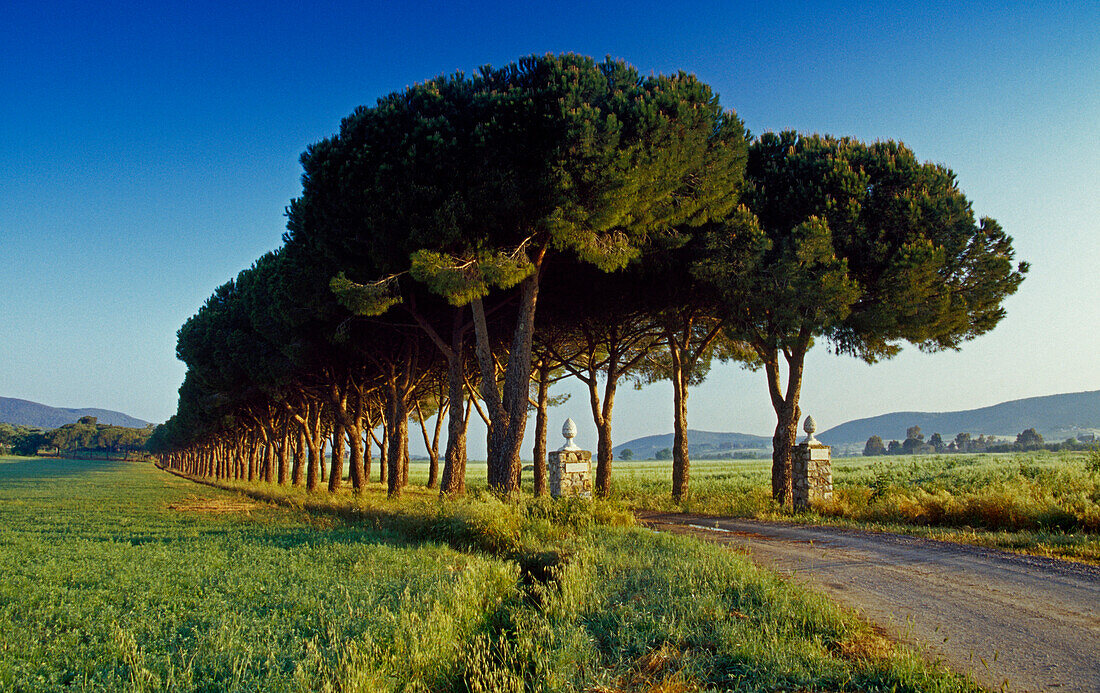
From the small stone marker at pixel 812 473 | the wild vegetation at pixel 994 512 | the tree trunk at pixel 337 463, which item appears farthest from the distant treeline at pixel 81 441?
the wild vegetation at pixel 994 512

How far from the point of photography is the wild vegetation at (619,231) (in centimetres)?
1440

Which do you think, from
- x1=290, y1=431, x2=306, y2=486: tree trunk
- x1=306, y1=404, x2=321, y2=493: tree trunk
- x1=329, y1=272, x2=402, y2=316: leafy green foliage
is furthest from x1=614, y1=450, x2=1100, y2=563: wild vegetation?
x1=290, y1=431, x2=306, y2=486: tree trunk

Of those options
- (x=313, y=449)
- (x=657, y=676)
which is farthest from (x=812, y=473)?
(x=313, y=449)

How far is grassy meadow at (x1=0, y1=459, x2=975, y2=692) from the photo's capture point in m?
4.37

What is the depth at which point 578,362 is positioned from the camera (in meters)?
26.0

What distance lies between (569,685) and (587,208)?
465 inches

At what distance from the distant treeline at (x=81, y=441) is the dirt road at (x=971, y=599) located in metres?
180

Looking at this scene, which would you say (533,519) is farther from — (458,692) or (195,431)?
(195,431)

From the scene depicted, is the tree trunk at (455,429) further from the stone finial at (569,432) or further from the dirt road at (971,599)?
the dirt road at (971,599)

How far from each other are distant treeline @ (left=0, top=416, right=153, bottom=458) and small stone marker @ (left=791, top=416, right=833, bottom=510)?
175426 millimetres

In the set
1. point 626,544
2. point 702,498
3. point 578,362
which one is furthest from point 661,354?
point 626,544

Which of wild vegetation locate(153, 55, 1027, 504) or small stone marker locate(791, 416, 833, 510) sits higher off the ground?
wild vegetation locate(153, 55, 1027, 504)

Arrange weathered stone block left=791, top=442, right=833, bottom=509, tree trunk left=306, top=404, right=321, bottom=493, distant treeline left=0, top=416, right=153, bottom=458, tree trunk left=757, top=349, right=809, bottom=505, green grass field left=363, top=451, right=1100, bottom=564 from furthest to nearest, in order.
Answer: distant treeline left=0, top=416, right=153, bottom=458, tree trunk left=306, top=404, right=321, bottom=493, tree trunk left=757, top=349, right=809, bottom=505, weathered stone block left=791, top=442, right=833, bottom=509, green grass field left=363, top=451, right=1100, bottom=564

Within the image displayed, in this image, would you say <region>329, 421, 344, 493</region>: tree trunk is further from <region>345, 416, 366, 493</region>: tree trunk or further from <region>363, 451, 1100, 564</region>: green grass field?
<region>363, 451, 1100, 564</region>: green grass field
